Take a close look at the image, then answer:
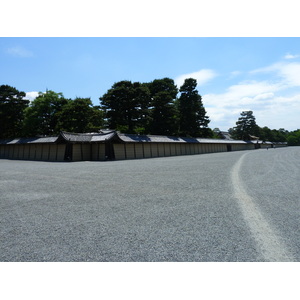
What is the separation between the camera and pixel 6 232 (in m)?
3.78

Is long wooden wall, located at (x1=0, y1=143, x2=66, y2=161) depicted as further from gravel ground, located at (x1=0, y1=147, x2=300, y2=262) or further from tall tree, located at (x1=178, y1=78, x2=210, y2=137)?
tall tree, located at (x1=178, y1=78, x2=210, y2=137)

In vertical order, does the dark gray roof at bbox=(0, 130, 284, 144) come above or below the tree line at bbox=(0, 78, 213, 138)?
below

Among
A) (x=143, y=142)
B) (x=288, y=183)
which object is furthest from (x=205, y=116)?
(x=288, y=183)

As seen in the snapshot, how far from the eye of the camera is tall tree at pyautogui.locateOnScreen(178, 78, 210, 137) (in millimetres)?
40406

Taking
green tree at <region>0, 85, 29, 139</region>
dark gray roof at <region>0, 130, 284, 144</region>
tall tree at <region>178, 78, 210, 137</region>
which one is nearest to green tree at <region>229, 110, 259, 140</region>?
tall tree at <region>178, 78, 210, 137</region>

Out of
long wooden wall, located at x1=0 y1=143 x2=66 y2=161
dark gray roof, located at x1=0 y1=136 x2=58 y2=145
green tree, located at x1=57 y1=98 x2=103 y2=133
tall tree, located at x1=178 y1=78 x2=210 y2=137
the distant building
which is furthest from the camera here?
tall tree, located at x1=178 y1=78 x2=210 y2=137

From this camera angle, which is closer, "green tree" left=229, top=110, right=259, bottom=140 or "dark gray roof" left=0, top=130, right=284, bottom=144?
"dark gray roof" left=0, top=130, right=284, bottom=144

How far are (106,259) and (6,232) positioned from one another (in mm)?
2106

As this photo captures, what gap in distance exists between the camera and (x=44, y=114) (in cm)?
3372

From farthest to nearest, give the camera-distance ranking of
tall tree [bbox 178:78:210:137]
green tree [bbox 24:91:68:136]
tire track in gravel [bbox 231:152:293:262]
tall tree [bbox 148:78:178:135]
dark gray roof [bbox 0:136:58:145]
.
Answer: tall tree [bbox 178:78:210:137] < tall tree [bbox 148:78:178:135] < green tree [bbox 24:91:68:136] < dark gray roof [bbox 0:136:58:145] < tire track in gravel [bbox 231:152:293:262]

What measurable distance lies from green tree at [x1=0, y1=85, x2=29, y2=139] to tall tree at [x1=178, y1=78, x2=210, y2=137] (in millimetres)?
26984
